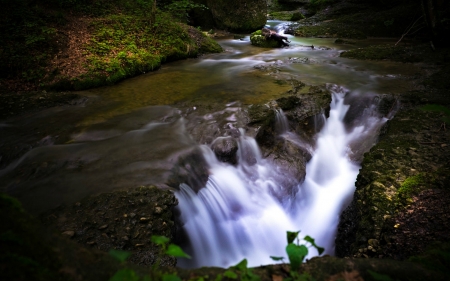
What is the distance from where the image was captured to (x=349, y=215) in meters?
3.64

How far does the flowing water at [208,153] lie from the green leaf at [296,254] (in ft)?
6.97

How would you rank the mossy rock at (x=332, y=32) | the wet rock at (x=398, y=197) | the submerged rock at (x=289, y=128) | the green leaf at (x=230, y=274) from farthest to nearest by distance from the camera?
the mossy rock at (x=332, y=32)
the submerged rock at (x=289, y=128)
the wet rock at (x=398, y=197)
the green leaf at (x=230, y=274)

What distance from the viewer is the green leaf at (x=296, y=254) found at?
142 cm

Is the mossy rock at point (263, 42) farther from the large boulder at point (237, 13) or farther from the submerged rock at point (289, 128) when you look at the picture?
the submerged rock at point (289, 128)

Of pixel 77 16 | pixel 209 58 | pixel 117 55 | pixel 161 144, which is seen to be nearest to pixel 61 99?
pixel 117 55

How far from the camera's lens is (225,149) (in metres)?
4.64

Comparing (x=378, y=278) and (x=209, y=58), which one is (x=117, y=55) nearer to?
(x=209, y=58)

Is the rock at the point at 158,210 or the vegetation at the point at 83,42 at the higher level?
the vegetation at the point at 83,42

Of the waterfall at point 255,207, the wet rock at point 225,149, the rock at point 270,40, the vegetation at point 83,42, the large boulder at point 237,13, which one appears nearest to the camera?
the waterfall at point 255,207

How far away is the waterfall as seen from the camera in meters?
3.63

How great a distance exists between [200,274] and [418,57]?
1080cm

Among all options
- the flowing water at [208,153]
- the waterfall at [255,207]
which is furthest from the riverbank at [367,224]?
the waterfall at [255,207]

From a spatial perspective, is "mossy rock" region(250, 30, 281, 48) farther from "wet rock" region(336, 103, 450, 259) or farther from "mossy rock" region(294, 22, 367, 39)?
"wet rock" region(336, 103, 450, 259)

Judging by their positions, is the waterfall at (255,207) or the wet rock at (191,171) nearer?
the waterfall at (255,207)
